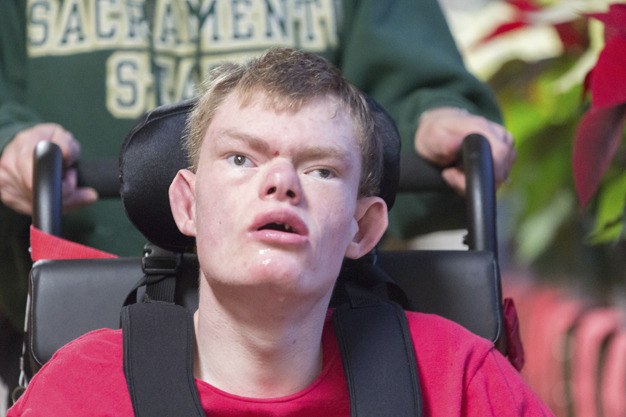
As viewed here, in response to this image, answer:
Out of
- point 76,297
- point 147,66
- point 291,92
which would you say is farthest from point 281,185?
point 147,66

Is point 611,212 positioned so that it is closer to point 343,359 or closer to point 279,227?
point 343,359

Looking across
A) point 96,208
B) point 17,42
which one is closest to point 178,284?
point 96,208

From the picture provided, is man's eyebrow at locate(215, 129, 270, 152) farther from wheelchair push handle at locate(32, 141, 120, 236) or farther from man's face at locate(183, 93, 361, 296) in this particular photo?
wheelchair push handle at locate(32, 141, 120, 236)

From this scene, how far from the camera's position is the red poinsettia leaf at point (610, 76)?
1.61m

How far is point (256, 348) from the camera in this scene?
1.34 m

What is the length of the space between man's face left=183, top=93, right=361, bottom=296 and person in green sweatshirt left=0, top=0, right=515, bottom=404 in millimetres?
724

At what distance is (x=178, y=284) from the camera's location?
1522mm

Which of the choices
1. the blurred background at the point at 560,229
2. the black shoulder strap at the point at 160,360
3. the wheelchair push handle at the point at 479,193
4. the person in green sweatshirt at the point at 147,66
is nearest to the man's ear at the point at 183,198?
the black shoulder strap at the point at 160,360

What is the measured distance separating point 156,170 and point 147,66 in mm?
729

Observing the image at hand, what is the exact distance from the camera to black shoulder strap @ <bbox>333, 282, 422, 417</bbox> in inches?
52.9

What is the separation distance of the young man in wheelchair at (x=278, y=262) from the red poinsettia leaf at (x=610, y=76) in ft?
1.20

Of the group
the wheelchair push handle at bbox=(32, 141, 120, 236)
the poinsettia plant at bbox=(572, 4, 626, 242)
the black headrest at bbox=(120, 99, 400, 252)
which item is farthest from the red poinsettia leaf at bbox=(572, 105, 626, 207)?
the wheelchair push handle at bbox=(32, 141, 120, 236)

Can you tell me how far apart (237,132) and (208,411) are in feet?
1.03

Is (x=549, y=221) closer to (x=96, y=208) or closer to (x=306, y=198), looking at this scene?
(x=96, y=208)
